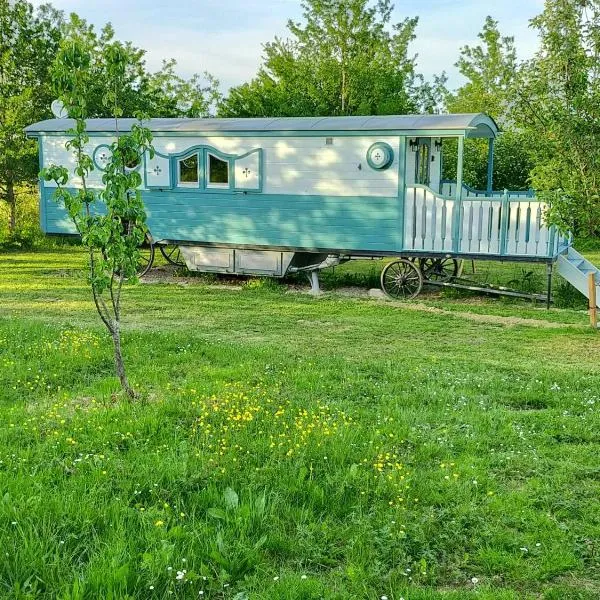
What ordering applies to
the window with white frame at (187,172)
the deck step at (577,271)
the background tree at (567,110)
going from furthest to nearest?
the window with white frame at (187,172), the deck step at (577,271), the background tree at (567,110)

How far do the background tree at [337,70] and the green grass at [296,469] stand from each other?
16081mm

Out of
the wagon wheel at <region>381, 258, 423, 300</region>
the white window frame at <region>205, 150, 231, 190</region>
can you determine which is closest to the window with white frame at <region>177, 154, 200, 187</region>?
the white window frame at <region>205, 150, 231, 190</region>

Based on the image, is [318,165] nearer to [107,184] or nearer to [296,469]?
[107,184]

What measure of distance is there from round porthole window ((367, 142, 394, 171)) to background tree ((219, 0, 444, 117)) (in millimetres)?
11070

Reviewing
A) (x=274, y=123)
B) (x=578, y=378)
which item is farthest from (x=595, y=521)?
(x=274, y=123)

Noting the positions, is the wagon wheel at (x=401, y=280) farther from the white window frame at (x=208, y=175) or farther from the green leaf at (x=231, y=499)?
the green leaf at (x=231, y=499)

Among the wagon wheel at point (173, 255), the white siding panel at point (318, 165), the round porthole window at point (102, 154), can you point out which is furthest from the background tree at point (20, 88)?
the white siding panel at point (318, 165)

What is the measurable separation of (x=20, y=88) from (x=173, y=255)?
689cm

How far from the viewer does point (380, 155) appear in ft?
38.8

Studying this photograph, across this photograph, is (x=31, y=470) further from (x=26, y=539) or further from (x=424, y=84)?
(x=424, y=84)

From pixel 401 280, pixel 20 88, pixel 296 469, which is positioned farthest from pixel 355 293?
pixel 20 88

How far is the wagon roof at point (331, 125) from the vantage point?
11414mm

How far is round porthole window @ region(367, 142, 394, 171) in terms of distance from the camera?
11.8 metres

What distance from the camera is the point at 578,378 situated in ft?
22.3
